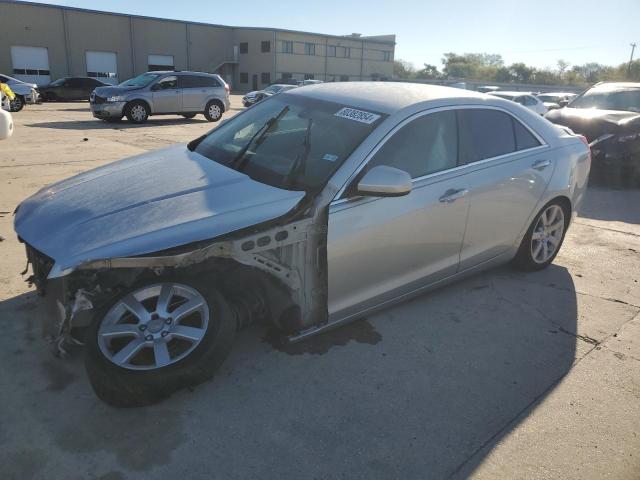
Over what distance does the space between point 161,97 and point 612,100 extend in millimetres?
12973

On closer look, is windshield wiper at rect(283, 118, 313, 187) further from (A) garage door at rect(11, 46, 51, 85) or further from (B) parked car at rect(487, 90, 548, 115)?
(A) garage door at rect(11, 46, 51, 85)

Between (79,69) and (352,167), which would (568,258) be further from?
(79,69)

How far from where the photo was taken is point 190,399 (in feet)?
8.95

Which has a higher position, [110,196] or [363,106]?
[363,106]

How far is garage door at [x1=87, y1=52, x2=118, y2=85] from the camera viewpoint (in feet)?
143

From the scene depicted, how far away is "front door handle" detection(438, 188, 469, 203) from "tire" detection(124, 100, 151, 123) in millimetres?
14614

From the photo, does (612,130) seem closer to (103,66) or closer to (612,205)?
(612,205)

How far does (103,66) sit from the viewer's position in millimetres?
44500

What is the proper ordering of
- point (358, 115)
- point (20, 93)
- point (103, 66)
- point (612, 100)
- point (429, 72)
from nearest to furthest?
1. point (358, 115)
2. point (612, 100)
3. point (20, 93)
4. point (103, 66)
5. point (429, 72)

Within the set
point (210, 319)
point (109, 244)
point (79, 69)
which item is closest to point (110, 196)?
point (109, 244)

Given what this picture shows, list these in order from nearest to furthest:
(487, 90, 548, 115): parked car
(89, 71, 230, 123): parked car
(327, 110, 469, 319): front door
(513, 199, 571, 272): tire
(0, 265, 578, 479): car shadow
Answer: (0, 265, 578, 479): car shadow < (327, 110, 469, 319): front door < (513, 199, 571, 272): tire < (89, 71, 230, 123): parked car < (487, 90, 548, 115): parked car

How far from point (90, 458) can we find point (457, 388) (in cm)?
198

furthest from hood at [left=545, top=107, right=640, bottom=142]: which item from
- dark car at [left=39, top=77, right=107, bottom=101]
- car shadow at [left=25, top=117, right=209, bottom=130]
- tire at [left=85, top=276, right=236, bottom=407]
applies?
dark car at [left=39, top=77, right=107, bottom=101]

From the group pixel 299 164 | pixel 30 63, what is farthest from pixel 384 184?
pixel 30 63
